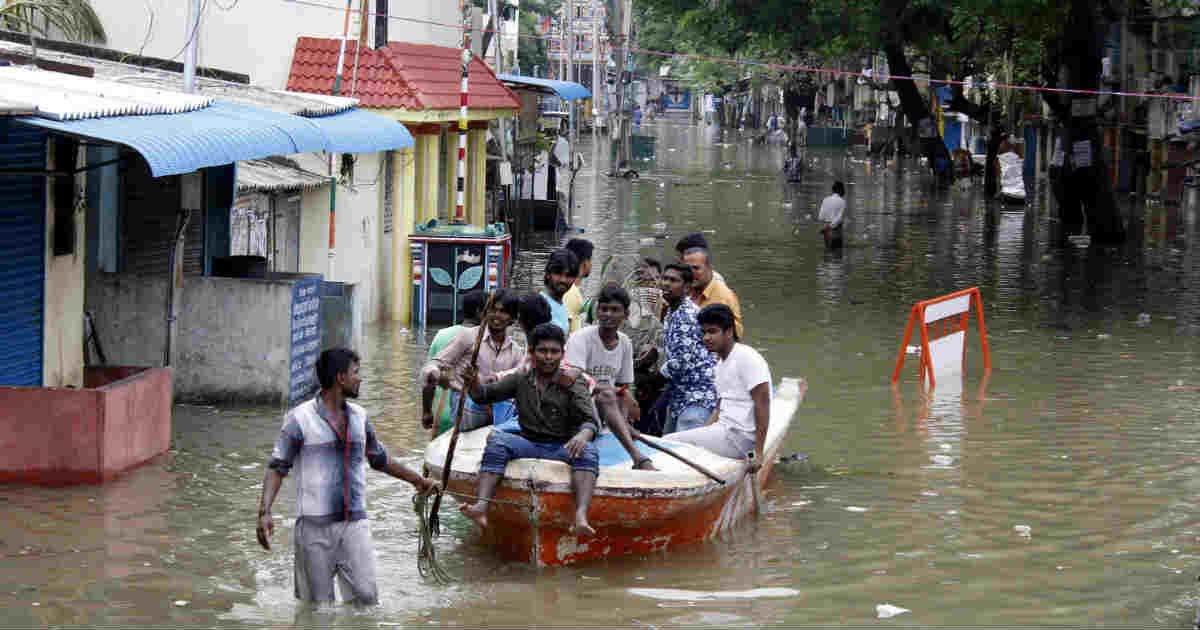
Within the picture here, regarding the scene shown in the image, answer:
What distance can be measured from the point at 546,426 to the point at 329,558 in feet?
5.63

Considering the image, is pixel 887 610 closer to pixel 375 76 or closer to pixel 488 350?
pixel 488 350

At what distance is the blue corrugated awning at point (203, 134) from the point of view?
378 inches

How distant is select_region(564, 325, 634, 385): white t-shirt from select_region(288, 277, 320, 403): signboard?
455 centimetres

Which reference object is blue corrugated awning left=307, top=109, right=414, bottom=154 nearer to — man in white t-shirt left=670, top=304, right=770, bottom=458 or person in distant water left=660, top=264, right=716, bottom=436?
person in distant water left=660, top=264, right=716, bottom=436

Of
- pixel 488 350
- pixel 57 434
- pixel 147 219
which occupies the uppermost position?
pixel 147 219

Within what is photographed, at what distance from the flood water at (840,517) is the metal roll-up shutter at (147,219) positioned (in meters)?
1.46

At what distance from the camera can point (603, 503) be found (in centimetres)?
854

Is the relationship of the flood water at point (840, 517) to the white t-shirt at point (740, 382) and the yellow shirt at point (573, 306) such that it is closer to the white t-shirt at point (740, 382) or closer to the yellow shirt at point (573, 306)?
the white t-shirt at point (740, 382)

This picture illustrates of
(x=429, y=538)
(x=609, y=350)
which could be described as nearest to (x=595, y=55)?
(x=609, y=350)

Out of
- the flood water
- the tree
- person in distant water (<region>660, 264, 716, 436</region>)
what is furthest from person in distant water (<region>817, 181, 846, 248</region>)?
person in distant water (<region>660, 264, 716, 436</region>)

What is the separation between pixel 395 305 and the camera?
1923 centimetres

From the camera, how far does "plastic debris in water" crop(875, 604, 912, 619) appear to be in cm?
809

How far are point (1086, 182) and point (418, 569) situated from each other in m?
22.7

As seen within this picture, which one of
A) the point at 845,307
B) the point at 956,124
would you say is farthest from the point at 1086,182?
the point at 956,124
